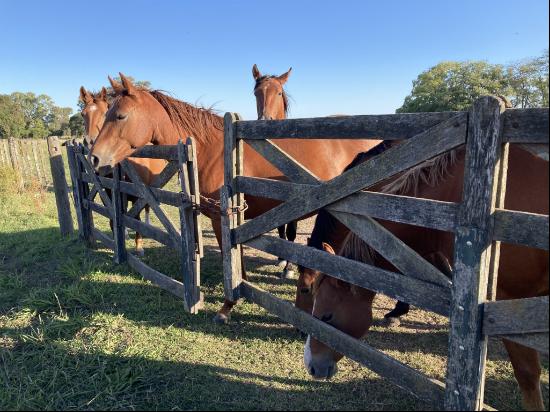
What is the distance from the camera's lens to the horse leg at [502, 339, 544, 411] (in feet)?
6.79

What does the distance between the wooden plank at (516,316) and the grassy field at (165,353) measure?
2.66 ft

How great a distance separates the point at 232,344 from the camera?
351cm

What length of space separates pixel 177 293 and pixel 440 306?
10.2ft

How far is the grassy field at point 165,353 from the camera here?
2688mm

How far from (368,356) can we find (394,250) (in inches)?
28.7

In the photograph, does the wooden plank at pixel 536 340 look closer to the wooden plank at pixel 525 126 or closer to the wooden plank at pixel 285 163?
the wooden plank at pixel 525 126

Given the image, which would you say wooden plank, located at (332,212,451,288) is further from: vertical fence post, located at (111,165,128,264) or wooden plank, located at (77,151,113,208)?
wooden plank, located at (77,151,113,208)

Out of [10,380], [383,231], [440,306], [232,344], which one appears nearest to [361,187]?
[383,231]

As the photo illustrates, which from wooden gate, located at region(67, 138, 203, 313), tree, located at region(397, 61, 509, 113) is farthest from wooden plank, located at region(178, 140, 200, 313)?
tree, located at region(397, 61, 509, 113)

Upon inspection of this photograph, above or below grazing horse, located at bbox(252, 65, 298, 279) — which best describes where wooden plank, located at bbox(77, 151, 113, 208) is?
below

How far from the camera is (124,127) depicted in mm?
4168

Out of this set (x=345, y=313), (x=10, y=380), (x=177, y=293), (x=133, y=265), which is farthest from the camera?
(x=133, y=265)

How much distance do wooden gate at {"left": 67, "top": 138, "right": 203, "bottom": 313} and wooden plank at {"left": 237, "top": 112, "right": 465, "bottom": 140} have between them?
111cm

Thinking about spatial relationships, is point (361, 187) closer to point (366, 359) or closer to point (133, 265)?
point (366, 359)
